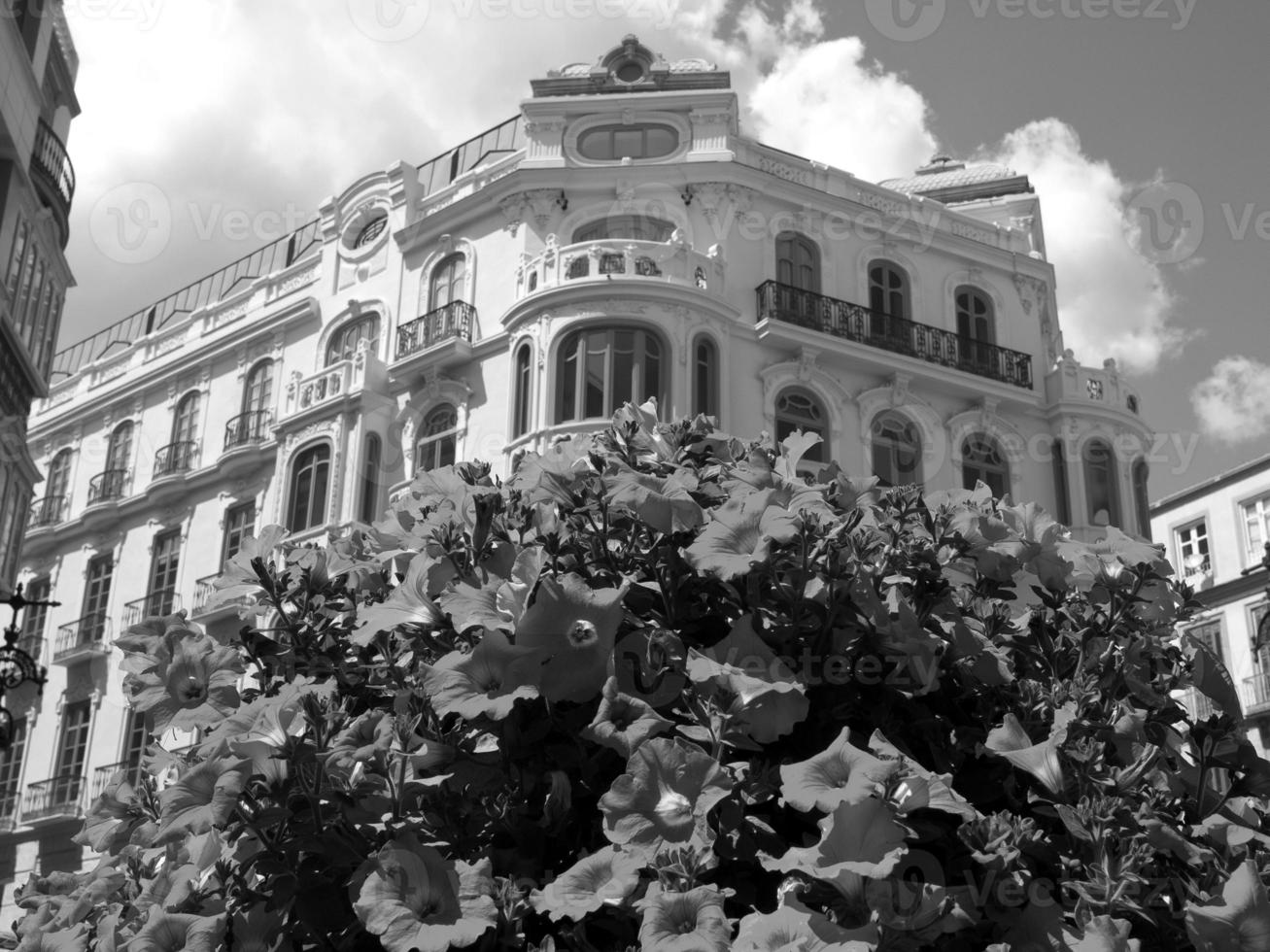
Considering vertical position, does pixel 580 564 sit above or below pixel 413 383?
below

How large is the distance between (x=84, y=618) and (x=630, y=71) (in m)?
15.4

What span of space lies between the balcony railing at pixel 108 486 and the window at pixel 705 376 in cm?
1411

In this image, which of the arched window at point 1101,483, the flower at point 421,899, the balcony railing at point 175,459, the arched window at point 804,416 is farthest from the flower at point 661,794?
the balcony railing at point 175,459

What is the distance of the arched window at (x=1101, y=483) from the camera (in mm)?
23797

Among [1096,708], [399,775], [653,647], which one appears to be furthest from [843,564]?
[399,775]

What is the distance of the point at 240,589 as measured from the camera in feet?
10.4

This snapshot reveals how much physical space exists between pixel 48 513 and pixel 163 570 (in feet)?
17.1

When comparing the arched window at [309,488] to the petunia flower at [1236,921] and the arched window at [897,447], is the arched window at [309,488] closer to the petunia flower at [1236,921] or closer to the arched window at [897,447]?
the arched window at [897,447]

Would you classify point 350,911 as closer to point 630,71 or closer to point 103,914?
point 103,914

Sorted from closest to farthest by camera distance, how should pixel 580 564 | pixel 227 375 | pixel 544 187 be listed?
1. pixel 580 564
2. pixel 544 187
3. pixel 227 375

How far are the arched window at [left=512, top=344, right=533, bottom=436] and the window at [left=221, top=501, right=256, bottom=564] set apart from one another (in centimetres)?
691

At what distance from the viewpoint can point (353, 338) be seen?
84.6 ft

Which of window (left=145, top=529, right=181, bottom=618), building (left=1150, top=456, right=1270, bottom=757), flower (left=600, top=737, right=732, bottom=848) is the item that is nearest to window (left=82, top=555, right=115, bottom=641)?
window (left=145, top=529, right=181, bottom=618)

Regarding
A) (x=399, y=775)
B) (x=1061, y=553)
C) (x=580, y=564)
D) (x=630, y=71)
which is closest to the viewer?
(x=399, y=775)
